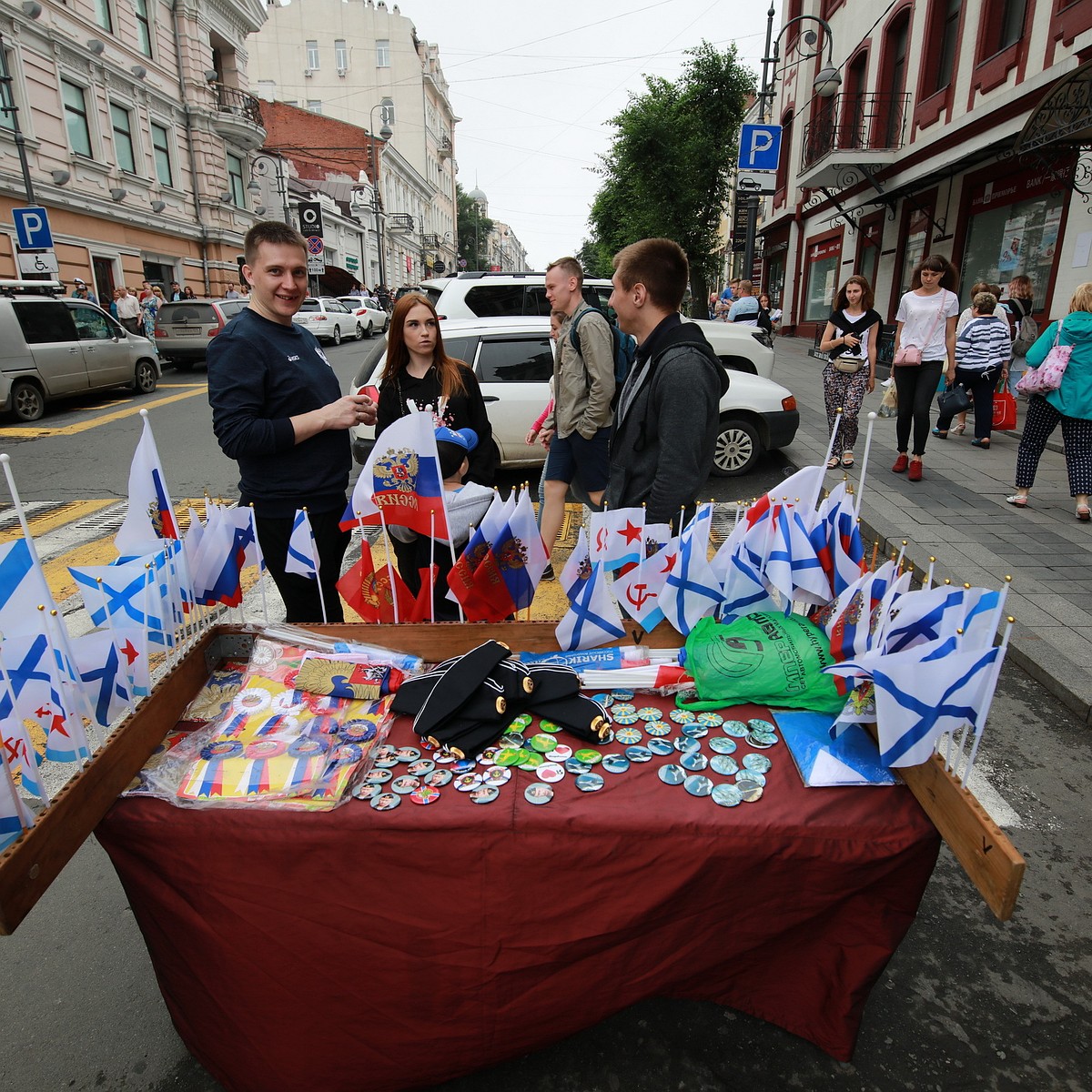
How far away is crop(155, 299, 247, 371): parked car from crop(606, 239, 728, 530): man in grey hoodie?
18.2 metres

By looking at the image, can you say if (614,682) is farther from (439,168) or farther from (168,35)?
(439,168)

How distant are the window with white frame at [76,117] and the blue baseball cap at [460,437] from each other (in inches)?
938

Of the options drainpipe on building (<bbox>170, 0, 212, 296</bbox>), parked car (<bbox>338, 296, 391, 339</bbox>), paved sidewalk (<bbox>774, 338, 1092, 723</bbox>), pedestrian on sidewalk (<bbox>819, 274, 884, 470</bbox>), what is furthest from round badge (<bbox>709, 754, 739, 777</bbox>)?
drainpipe on building (<bbox>170, 0, 212, 296</bbox>)

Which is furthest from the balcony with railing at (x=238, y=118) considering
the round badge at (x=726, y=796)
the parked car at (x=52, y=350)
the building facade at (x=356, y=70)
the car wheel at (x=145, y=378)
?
the round badge at (x=726, y=796)

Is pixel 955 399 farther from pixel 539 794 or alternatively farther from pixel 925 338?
pixel 539 794

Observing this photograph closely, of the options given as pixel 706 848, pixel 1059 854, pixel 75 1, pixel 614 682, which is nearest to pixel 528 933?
pixel 706 848

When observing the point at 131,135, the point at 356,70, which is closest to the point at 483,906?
the point at 131,135

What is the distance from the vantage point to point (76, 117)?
21.1 m

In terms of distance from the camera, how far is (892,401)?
9078 mm

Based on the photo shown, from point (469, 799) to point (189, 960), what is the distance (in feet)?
2.62

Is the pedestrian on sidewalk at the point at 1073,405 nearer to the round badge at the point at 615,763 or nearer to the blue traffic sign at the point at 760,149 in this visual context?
the round badge at the point at 615,763

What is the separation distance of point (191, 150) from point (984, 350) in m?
28.6

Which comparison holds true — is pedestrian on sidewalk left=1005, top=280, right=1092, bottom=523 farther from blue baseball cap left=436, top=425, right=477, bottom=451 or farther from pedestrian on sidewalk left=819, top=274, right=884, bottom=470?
blue baseball cap left=436, top=425, right=477, bottom=451

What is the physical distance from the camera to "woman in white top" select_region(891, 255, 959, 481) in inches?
257
